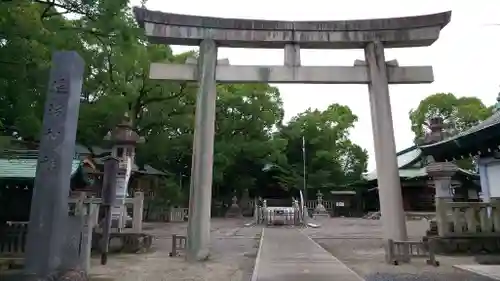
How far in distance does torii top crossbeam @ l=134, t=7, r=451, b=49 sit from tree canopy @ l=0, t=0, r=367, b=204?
1111mm

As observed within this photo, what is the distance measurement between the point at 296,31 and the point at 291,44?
369 mm

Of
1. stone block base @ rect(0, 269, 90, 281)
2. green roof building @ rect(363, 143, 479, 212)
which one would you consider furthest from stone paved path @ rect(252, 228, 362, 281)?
green roof building @ rect(363, 143, 479, 212)

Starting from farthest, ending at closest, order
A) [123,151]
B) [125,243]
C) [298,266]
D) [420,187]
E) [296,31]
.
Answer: [420,187], [123,151], [125,243], [296,31], [298,266]

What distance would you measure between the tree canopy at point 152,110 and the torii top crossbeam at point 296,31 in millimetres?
1111

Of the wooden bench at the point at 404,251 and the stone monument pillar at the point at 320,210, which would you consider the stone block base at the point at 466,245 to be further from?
the stone monument pillar at the point at 320,210

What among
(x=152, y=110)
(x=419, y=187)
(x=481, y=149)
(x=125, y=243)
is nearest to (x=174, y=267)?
(x=125, y=243)

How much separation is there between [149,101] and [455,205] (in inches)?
786

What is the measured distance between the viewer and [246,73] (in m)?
10.4

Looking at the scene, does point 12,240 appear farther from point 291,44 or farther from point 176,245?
point 291,44

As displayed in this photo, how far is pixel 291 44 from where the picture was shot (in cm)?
1048

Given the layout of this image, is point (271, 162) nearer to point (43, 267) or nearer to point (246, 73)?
point (246, 73)

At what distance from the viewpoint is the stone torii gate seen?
1008cm

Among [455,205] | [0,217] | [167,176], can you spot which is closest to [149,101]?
[167,176]

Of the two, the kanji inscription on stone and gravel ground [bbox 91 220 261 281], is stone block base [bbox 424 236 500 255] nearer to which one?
gravel ground [bbox 91 220 261 281]
